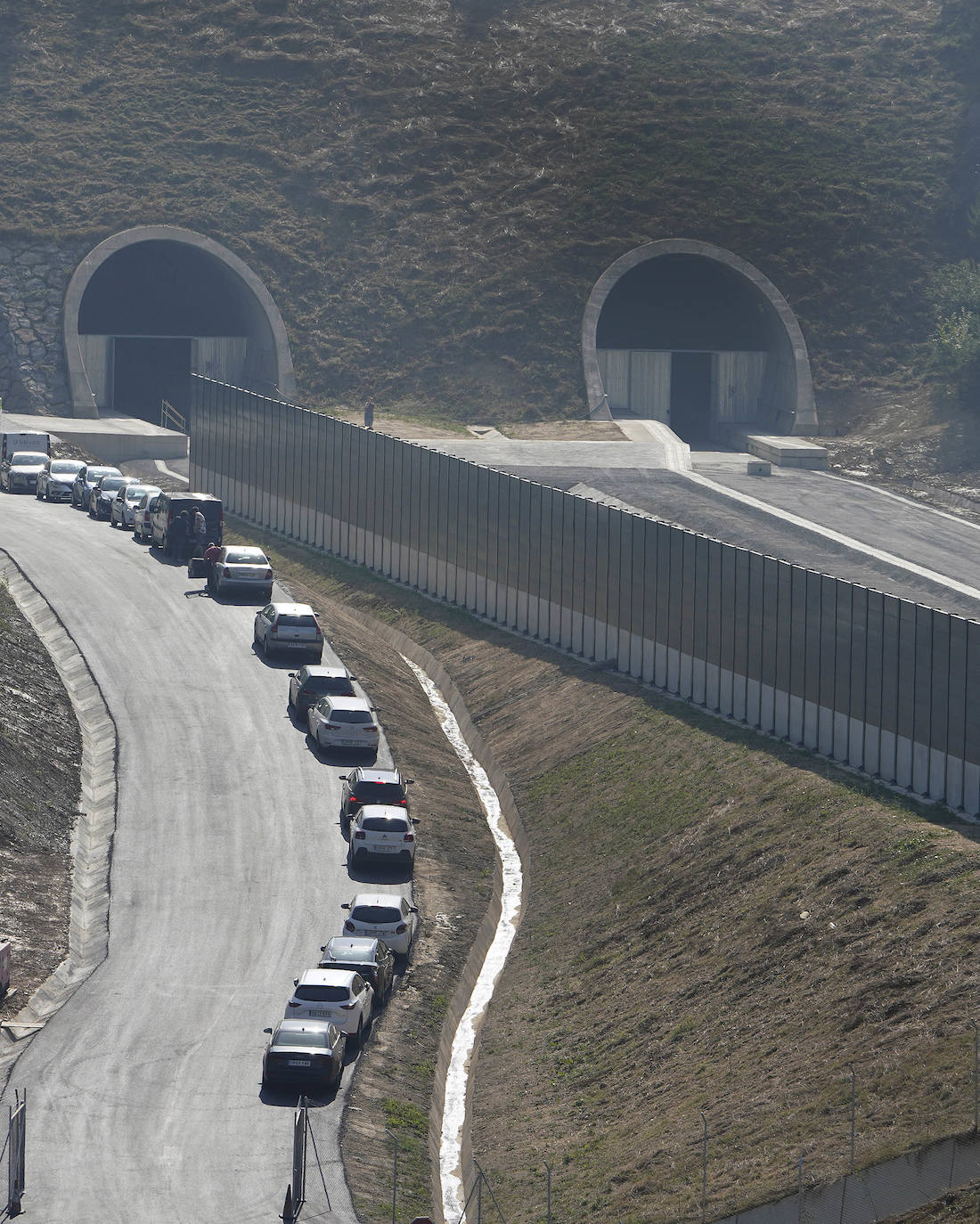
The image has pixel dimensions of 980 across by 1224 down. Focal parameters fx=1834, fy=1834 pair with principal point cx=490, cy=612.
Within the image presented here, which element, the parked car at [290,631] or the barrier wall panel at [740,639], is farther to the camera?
the parked car at [290,631]

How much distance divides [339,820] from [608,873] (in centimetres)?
697

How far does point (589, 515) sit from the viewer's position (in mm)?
59625

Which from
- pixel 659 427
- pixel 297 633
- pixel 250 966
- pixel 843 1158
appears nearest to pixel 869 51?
pixel 659 427

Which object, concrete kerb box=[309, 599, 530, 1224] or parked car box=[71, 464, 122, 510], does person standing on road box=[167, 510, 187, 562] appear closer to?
concrete kerb box=[309, 599, 530, 1224]

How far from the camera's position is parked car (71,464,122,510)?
244ft

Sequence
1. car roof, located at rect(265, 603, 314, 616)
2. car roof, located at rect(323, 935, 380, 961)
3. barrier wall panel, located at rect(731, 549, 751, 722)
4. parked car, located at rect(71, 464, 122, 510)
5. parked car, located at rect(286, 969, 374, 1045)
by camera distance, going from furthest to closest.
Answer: parked car, located at rect(71, 464, 122, 510) < car roof, located at rect(265, 603, 314, 616) < barrier wall panel, located at rect(731, 549, 751, 722) < car roof, located at rect(323, 935, 380, 961) < parked car, located at rect(286, 969, 374, 1045)

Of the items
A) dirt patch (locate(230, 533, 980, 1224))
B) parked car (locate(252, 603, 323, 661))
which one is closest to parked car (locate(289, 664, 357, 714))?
dirt patch (locate(230, 533, 980, 1224))

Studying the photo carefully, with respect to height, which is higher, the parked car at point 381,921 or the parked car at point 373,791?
the parked car at point 373,791

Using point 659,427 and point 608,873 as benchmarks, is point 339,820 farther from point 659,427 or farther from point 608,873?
point 659,427

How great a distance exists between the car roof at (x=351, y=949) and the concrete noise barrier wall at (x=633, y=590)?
14399 mm

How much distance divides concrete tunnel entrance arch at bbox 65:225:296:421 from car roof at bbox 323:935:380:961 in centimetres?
6233

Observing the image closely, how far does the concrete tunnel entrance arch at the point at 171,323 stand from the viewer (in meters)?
98.5

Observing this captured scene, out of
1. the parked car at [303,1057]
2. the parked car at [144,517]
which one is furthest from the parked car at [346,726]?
the parked car at [144,517]

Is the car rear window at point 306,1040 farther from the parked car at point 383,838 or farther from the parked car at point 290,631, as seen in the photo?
the parked car at point 290,631
